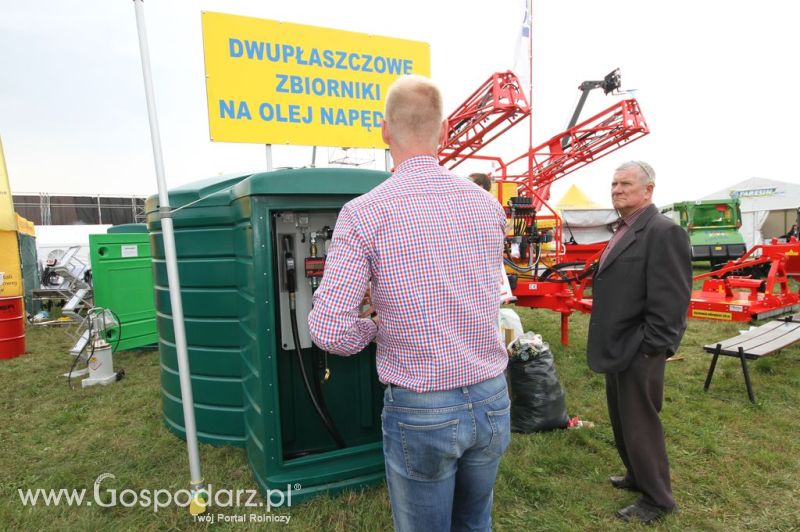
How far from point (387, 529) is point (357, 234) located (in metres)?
1.99

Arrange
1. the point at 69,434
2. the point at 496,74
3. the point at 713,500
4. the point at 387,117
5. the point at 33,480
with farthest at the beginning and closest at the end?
the point at 496,74, the point at 69,434, the point at 33,480, the point at 713,500, the point at 387,117

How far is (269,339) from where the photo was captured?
2549 mm

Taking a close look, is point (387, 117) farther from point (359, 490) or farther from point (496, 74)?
point (496, 74)

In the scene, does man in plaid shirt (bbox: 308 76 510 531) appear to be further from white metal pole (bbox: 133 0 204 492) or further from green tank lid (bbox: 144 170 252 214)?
green tank lid (bbox: 144 170 252 214)

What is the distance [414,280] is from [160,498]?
2.61m

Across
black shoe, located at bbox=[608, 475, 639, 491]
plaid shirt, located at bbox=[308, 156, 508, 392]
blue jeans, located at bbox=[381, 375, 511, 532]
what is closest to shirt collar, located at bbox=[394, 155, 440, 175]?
plaid shirt, located at bbox=[308, 156, 508, 392]

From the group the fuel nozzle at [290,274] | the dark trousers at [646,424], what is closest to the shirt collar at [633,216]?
the dark trousers at [646,424]

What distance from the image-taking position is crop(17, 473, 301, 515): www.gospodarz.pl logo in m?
2.61

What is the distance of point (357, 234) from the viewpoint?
47.3 inches

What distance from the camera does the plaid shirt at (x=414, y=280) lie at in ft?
3.96

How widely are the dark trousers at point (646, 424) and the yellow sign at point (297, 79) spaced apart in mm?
3285

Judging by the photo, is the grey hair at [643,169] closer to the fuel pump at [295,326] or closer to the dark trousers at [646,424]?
the dark trousers at [646,424]

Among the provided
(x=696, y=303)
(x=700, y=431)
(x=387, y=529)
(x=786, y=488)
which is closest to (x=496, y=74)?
(x=696, y=303)

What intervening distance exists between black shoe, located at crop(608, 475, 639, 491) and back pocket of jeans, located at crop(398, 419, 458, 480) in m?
2.17
